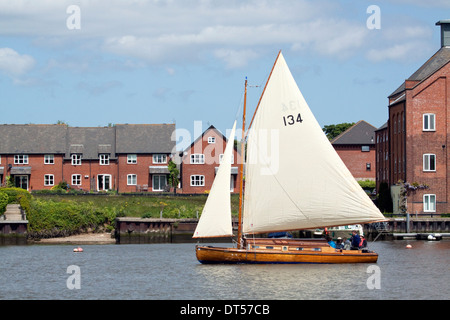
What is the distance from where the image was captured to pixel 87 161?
372ft

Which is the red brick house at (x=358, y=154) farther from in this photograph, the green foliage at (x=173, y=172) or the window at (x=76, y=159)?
the window at (x=76, y=159)

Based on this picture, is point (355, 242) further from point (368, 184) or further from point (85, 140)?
point (368, 184)

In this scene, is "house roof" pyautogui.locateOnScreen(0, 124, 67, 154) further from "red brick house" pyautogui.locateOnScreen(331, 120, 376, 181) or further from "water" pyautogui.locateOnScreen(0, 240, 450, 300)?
"water" pyautogui.locateOnScreen(0, 240, 450, 300)

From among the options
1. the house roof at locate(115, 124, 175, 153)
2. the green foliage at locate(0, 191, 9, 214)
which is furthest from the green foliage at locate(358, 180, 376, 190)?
the green foliage at locate(0, 191, 9, 214)

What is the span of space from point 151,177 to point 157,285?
69050 mm

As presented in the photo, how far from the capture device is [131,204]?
88.5 meters

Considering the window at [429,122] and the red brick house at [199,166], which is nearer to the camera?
the window at [429,122]

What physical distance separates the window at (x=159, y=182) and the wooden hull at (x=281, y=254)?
62.1m

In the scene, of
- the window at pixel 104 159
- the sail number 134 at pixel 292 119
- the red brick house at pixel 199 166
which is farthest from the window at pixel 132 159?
the sail number 134 at pixel 292 119

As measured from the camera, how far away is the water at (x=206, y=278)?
40625 mm

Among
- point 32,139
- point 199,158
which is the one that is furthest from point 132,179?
point 32,139

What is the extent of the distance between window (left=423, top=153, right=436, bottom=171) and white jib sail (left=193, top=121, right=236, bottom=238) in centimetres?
4136
